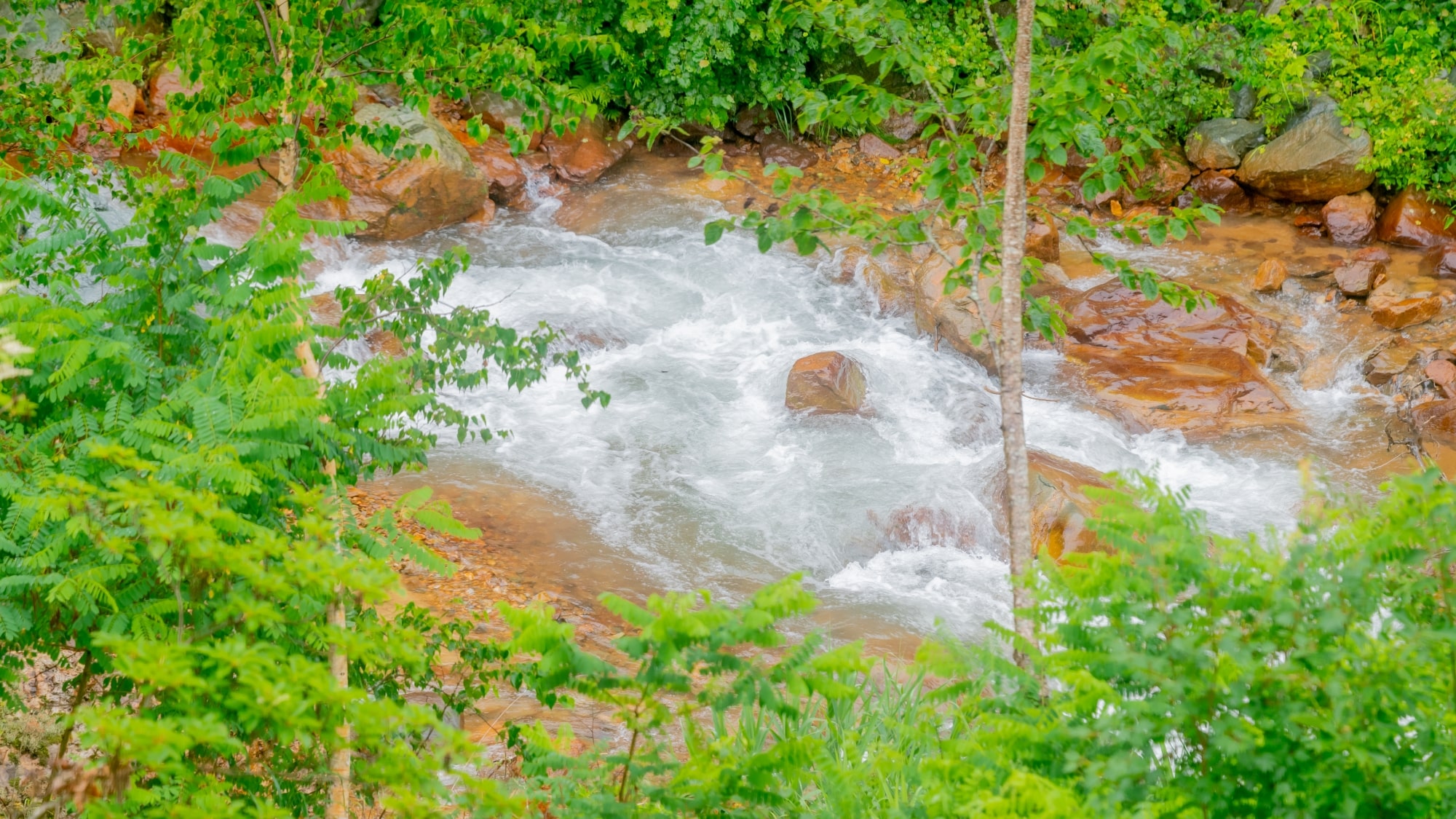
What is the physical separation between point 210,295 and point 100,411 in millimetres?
516

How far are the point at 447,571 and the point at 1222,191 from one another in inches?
512

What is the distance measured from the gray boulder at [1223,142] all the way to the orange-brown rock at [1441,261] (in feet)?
8.35

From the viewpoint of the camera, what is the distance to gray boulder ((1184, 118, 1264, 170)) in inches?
540

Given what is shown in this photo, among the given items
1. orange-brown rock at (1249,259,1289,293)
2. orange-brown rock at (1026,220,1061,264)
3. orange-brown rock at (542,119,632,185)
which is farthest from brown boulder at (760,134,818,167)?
orange-brown rock at (1249,259,1289,293)

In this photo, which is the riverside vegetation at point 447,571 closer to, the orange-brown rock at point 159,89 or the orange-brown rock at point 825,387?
the orange-brown rock at point 825,387

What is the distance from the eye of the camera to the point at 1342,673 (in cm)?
233

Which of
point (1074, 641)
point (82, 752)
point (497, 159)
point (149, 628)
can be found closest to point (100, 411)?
point (149, 628)

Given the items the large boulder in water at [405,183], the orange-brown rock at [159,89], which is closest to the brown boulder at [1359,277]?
the large boulder in water at [405,183]

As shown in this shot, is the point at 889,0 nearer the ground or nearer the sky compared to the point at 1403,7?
nearer the ground

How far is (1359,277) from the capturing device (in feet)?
37.7

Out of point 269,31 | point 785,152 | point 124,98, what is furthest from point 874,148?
point 269,31

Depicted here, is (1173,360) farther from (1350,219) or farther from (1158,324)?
(1350,219)

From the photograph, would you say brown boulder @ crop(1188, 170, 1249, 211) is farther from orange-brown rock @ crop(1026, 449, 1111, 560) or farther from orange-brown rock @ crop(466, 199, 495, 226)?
orange-brown rock @ crop(466, 199, 495, 226)

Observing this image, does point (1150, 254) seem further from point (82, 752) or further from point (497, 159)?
point (82, 752)
